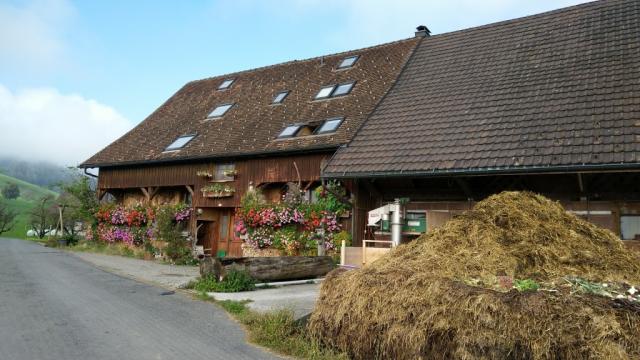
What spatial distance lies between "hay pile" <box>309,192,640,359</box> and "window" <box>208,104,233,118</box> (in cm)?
1453

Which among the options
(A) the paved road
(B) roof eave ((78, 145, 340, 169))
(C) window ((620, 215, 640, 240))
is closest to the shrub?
(A) the paved road

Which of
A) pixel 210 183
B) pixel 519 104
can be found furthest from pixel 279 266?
pixel 210 183

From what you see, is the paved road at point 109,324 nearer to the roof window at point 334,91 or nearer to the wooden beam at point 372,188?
the wooden beam at point 372,188

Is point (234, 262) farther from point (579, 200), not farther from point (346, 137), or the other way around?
point (579, 200)

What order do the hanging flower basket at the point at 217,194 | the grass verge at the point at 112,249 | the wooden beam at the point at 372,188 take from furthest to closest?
the grass verge at the point at 112,249 < the hanging flower basket at the point at 217,194 < the wooden beam at the point at 372,188

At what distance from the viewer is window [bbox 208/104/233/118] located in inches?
814

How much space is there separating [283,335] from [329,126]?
917cm

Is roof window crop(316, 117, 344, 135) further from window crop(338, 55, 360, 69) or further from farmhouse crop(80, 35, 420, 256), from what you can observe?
window crop(338, 55, 360, 69)

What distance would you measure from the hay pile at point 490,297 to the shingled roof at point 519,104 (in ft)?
9.06

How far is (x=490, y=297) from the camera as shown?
17.4ft

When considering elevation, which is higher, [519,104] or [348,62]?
[348,62]

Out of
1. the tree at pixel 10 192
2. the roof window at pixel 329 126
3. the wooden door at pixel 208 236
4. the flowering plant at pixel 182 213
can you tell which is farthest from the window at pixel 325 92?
the tree at pixel 10 192

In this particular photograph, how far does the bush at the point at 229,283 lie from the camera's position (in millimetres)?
10917

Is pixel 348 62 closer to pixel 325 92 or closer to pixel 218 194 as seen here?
pixel 325 92
